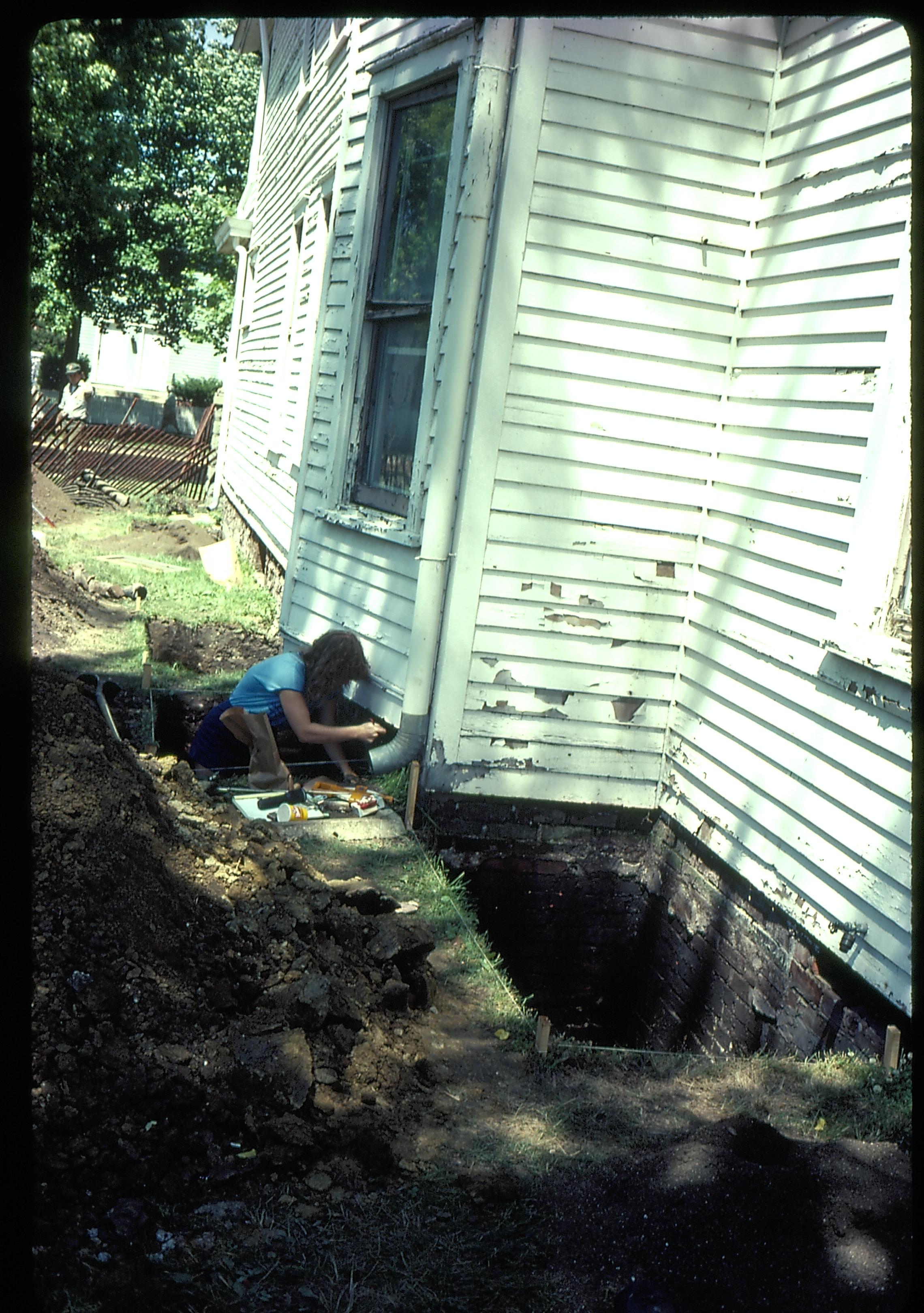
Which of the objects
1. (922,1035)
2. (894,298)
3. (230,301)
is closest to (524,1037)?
(922,1035)

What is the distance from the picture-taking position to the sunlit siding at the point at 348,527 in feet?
19.3

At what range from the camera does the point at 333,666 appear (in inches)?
228

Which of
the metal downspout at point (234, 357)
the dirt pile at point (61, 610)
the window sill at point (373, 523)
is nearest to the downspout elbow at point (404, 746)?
the window sill at point (373, 523)

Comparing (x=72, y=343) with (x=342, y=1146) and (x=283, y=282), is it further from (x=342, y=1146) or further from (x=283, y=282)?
(x=342, y=1146)

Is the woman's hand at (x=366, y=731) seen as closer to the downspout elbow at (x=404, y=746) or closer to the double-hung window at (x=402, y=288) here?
the downspout elbow at (x=404, y=746)

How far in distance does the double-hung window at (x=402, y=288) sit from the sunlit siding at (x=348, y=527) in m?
0.17

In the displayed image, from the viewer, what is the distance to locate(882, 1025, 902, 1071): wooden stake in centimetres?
378

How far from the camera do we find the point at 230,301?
32.2 m

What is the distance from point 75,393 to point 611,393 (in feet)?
103

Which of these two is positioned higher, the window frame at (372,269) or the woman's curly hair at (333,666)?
the window frame at (372,269)

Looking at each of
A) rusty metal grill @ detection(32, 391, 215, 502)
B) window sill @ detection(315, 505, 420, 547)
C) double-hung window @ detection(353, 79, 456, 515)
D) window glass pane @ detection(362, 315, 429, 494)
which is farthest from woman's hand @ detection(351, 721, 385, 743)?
rusty metal grill @ detection(32, 391, 215, 502)

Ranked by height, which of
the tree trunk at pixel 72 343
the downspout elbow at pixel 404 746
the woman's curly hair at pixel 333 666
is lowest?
the downspout elbow at pixel 404 746

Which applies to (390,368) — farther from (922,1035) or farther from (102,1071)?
(922,1035)

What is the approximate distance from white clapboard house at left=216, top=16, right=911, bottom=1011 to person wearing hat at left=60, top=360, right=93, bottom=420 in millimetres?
24785
